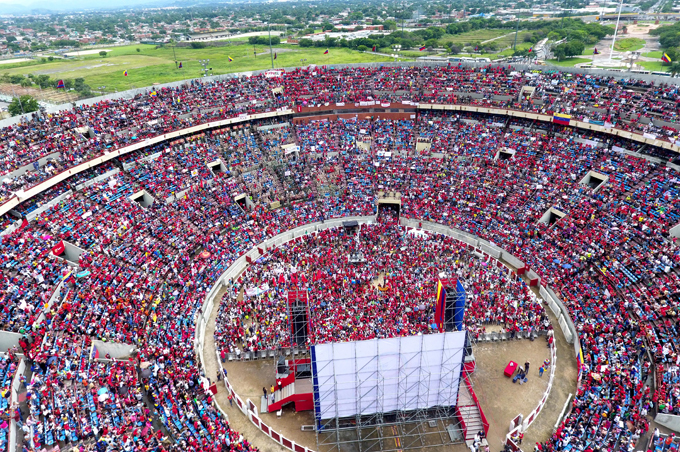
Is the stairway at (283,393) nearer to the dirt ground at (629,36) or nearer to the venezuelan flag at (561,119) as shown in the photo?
the venezuelan flag at (561,119)

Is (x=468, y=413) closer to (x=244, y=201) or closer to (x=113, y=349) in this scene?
(x=113, y=349)

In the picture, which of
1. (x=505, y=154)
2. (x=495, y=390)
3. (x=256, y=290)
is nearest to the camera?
(x=495, y=390)

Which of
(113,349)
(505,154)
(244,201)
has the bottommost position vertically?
(113,349)

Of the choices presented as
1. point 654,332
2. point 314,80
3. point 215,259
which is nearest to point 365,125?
point 314,80

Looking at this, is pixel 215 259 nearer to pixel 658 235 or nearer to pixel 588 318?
pixel 588 318

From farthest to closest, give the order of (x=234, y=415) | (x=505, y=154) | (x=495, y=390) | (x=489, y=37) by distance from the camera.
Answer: (x=489, y=37) → (x=505, y=154) → (x=495, y=390) → (x=234, y=415)

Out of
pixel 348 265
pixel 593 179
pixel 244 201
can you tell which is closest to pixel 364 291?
pixel 348 265

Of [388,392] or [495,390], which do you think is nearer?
[388,392]

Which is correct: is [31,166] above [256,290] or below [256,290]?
above
